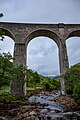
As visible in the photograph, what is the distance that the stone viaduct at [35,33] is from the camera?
21.1 metres

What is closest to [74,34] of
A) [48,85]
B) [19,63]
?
[19,63]

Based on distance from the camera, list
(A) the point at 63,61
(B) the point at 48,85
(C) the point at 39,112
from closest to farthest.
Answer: (C) the point at 39,112, (A) the point at 63,61, (B) the point at 48,85

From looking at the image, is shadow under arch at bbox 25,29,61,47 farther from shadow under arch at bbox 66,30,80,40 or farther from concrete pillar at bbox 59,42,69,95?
shadow under arch at bbox 66,30,80,40

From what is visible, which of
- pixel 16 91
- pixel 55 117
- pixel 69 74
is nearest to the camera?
pixel 55 117

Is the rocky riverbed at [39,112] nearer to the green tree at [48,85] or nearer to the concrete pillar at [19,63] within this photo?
the concrete pillar at [19,63]

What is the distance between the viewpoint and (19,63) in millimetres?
20828

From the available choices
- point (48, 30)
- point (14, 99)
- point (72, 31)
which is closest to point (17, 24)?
point (48, 30)

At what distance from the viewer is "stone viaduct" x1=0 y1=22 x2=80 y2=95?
21.1 meters

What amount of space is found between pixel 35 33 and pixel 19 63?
494 cm

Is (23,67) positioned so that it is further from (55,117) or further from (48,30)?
(55,117)

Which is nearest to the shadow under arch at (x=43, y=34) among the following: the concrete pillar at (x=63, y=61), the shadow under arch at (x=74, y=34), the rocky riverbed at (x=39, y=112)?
the concrete pillar at (x=63, y=61)

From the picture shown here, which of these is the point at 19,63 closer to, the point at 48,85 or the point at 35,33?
the point at 35,33

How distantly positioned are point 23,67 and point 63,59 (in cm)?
519

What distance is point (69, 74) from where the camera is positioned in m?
16.1
